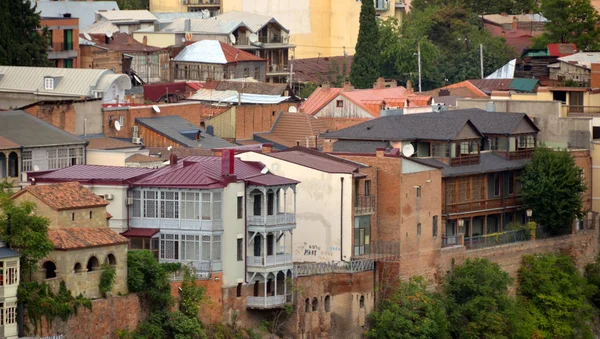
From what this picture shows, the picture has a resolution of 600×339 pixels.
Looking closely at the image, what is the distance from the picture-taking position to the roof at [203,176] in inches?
2876

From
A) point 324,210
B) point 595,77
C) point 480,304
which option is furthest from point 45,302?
point 595,77

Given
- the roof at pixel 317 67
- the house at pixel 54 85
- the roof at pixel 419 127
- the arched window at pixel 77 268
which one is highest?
the roof at pixel 317 67

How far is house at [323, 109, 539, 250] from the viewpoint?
3514 inches

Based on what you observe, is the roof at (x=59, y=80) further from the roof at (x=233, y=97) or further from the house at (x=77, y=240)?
the house at (x=77, y=240)

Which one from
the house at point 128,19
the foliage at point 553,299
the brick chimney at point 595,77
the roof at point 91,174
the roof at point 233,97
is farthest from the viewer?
the house at point 128,19

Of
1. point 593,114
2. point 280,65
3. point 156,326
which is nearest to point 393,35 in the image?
point 280,65

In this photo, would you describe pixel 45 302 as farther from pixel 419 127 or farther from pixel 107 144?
pixel 419 127

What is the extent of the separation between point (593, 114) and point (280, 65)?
37.5 meters

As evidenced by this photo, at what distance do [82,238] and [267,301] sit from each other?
8854 millimetres

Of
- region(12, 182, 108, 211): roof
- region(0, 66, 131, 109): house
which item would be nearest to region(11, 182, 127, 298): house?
region(12, 182, 108, 211): roof


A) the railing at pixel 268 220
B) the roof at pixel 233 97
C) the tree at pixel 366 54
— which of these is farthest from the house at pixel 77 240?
the tree at pixel 366 54

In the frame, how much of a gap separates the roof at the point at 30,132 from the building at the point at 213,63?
37.5m

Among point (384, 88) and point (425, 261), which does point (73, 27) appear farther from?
point (425, 261)

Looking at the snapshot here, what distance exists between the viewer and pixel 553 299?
90250mm
